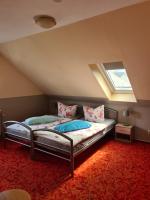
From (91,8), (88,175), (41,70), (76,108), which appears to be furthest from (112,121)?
(91,8)

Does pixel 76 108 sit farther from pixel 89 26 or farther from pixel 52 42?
pixel 89 26

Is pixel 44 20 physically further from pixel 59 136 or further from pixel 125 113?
pixel 125 113

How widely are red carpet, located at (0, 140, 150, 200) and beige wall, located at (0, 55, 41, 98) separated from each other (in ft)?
4.66

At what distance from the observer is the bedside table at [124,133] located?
385 centimetres

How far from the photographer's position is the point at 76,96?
4.68 meters

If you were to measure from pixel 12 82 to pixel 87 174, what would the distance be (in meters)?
2.91

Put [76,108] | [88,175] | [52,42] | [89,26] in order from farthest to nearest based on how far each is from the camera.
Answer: [76,108] < [52,42] < [88,175] < [89,26]

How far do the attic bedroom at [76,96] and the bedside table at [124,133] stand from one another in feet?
0.07

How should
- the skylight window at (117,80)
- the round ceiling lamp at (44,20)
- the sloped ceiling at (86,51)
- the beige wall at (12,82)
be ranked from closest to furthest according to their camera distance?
the round ceiling lamp at (44,20)
the sloped ceiling at (86,51)
the skylight window at (117,80)
the beige wall at (12,82)

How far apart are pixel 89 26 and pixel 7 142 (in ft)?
10.1

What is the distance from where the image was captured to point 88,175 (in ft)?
8.73

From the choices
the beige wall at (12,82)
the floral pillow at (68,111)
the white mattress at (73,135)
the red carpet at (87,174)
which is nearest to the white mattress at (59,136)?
the white mattress at (73,135)

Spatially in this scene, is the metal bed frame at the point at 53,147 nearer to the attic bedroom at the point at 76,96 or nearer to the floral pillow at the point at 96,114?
the attic bedroom at the point at 76,96

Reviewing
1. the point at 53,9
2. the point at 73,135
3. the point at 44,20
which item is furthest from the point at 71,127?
the point at 53,9
